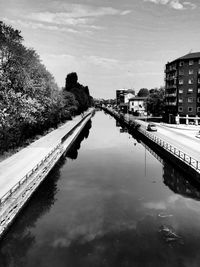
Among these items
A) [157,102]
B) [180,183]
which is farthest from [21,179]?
[157,102]

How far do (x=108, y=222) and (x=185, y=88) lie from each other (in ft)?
225

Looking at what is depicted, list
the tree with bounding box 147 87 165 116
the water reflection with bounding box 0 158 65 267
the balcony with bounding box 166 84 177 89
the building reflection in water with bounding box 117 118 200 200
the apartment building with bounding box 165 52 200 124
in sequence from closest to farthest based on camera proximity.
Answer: the water reflection with bounding box 0 158 65 267 < the building reflection in water with bounding box 117 118 200 200 < the apartment building with bounding box 165 52 200 124 < the balcony with bounding box 166 84 177 89 < the tree with bounding box 147 87 165 116

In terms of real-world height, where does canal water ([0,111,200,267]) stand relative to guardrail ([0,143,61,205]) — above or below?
below

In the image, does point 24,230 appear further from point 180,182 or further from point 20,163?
point 180,182

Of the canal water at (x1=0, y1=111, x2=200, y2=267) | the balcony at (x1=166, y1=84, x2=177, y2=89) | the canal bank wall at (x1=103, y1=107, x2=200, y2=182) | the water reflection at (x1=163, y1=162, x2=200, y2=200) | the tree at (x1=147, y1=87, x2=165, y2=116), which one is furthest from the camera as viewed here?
the tree at (x1=147, y1=87, x2=165, y2=116)

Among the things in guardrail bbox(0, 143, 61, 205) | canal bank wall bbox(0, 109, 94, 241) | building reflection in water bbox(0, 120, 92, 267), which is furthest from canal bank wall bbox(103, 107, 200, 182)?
guardrail bbox(0, 143, 61, 205)

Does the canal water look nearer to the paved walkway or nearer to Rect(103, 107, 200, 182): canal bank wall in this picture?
Rect(103, 107, 200, 182): canal bank wall

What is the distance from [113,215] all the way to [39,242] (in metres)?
6.74

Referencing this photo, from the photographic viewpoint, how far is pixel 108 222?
22.1m

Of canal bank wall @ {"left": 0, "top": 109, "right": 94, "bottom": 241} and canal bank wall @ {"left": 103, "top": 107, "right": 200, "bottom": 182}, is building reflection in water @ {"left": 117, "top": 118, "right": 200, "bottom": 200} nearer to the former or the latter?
canal bank wall @ {"left": 103, "top": 107, "right": 200, "bottom": 182}

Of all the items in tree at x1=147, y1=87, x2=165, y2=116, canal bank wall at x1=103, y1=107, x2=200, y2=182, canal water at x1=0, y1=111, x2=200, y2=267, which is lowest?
canal water at x1=0, y1=111, x2=200, y2=267

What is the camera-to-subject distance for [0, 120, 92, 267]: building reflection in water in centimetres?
1756

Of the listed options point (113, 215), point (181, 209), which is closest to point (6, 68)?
point (113, 215)

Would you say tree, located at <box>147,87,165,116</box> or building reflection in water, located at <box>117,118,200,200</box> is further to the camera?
tree, located at <box>147,87,165,116</box>
